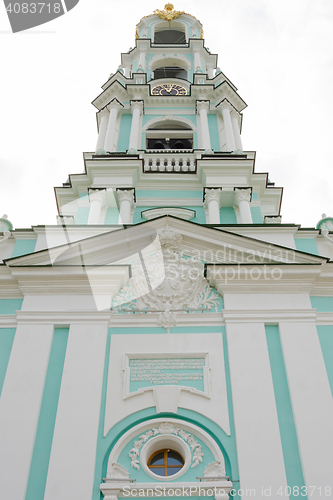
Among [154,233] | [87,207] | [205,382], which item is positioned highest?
[87,207]

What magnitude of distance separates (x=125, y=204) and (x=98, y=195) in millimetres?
941

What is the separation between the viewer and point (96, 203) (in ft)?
57.7

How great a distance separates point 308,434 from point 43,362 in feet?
17.2

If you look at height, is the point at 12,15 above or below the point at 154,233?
above

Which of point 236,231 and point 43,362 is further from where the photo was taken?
point 236,231

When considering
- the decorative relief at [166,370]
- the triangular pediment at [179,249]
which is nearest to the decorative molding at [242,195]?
the triangular pediment at [179,249]

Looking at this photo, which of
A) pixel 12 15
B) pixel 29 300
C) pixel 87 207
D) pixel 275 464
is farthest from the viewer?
pixel 87 207

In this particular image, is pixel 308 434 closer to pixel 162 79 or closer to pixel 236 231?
pixel 236 231

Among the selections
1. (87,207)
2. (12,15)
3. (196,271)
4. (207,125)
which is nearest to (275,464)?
(196,271)

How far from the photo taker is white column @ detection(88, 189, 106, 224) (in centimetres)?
1702

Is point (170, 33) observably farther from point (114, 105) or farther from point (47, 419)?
point (47, 419)

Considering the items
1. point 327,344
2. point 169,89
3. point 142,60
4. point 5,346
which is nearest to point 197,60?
point 142,60

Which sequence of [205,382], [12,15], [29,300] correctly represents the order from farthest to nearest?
[12,15], [29,300], [205,382]

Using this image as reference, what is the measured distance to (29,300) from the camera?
12.5 m
